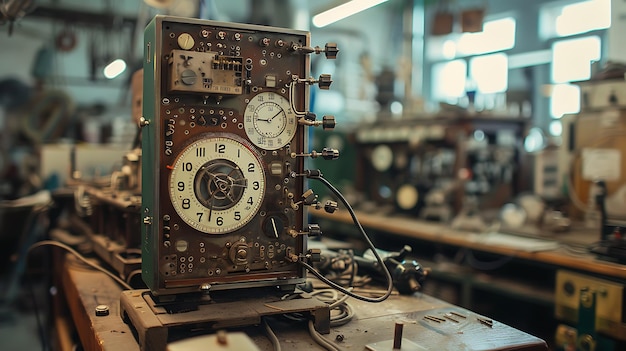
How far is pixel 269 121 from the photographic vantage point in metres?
1.33

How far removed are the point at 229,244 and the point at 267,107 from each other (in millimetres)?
331

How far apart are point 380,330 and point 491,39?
19.2 ft

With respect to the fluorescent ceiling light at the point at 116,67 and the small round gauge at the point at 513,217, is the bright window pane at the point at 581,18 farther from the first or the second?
the fluorescent ceiling light at the point at 116,67

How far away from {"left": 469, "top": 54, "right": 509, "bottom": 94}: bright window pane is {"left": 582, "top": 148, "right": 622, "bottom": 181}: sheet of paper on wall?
3463 mm

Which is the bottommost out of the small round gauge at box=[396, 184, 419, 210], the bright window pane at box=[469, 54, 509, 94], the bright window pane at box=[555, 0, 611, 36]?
the small round gauge at box=[396, 184, 419, 210]

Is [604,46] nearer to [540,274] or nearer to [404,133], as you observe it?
[404,133]

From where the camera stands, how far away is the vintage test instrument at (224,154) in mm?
1241

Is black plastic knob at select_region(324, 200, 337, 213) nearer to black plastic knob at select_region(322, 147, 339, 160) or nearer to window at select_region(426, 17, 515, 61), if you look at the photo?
black plastic knob at select_region(322, 147, 339, 160)

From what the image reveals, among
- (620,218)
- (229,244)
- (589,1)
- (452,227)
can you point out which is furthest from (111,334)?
(589,1)

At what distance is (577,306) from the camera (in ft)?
8.04

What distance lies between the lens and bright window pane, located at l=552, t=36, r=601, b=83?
536cm

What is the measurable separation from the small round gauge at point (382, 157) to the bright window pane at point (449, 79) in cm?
308

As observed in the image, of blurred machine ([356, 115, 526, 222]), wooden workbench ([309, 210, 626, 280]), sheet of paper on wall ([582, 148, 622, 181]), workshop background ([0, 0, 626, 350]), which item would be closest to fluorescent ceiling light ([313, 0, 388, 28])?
workshop background ([0, 0, 626, 350])

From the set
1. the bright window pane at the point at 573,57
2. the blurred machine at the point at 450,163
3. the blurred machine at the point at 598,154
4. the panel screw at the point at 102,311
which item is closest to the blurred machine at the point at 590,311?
the blurred machine at the point at 598,154
